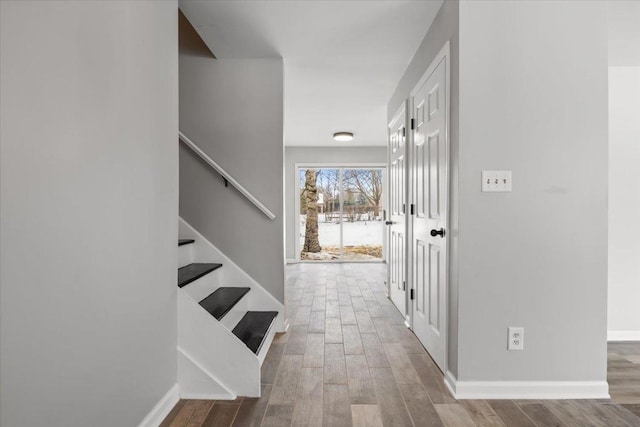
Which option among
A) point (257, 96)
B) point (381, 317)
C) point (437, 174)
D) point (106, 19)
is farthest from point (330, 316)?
point (106, 19)

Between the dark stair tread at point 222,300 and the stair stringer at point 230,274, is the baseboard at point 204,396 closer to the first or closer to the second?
the dark stair tread at point 222,300

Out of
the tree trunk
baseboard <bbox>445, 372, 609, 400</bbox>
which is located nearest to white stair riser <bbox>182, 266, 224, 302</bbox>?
baseboard <bbox>445, 372, 609, 400</bbox>

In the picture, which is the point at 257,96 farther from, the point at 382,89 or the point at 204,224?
the point at 382,89

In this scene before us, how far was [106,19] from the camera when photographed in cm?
148

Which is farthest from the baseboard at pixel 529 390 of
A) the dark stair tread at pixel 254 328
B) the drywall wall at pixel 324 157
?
the drywall wall at pixel 324 157

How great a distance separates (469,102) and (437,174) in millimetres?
550

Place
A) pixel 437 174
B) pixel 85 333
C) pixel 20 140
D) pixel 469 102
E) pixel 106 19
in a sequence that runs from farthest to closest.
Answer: pixel 437 174 → pixel 469 102 → pixel 106 19 → pixel 85 333 → pixel 20 140

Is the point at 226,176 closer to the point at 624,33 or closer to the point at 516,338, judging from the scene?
the point at 516,338

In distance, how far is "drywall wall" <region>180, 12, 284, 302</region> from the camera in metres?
3.43

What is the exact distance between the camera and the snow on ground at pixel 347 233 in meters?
8.02

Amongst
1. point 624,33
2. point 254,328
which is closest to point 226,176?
point 254,328

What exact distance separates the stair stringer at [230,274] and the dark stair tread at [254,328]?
0.36 feet

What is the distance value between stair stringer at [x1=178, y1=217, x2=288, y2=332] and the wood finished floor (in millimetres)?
304

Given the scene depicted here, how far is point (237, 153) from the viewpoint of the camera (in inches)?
136
